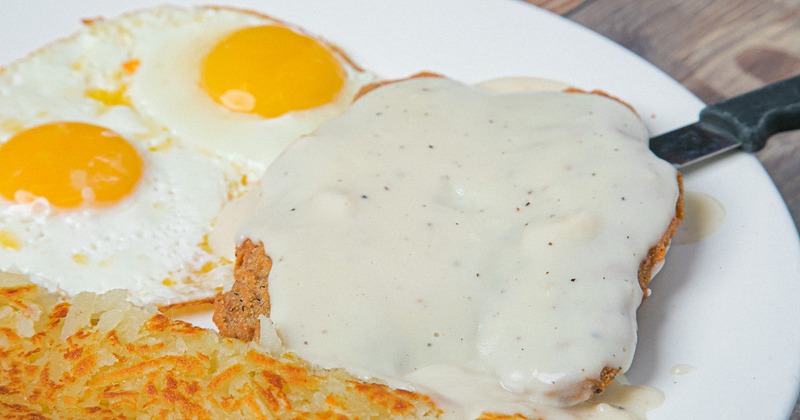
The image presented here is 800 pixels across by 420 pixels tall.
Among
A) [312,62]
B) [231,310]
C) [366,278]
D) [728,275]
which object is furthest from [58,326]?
[728,275]

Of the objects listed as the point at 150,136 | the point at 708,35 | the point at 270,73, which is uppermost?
the point at 270,73

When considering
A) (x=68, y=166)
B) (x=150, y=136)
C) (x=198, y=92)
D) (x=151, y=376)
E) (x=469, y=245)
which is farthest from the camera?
(x=198, y=92)

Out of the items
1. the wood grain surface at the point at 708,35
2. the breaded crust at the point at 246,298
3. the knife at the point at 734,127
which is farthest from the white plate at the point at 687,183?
the breaded crust at the point at 246,298

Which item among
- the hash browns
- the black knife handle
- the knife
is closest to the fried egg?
the hash browns

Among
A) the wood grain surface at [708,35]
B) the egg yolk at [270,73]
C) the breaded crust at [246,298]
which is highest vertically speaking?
the egg yolk at [270,73]

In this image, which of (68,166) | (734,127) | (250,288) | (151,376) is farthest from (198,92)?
(734,127)

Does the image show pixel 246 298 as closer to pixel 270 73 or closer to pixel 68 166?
pixel 68 166

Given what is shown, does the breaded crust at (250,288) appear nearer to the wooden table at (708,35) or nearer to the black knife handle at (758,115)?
the black knife handle at (758,115)
